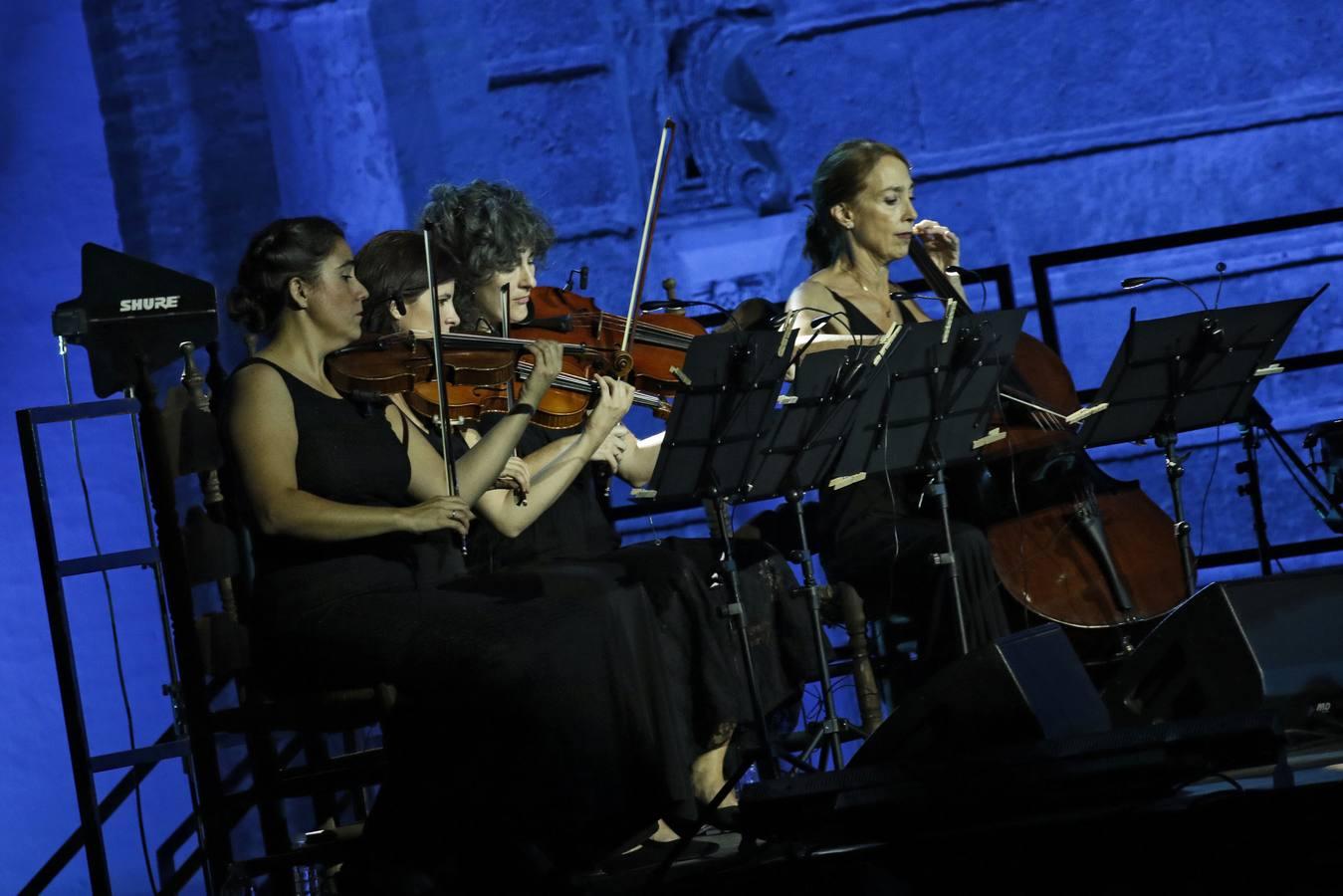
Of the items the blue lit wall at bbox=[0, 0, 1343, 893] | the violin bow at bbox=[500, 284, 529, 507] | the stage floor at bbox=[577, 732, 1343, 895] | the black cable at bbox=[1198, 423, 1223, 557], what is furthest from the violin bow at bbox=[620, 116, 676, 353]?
the black cable at bbox=[1198, 423, 1223, 557]

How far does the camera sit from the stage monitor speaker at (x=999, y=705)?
228 centimetres

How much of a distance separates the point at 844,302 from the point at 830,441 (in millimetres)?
682

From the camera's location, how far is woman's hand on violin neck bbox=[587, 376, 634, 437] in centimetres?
303

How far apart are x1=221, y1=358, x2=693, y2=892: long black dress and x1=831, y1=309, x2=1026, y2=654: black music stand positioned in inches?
25.9

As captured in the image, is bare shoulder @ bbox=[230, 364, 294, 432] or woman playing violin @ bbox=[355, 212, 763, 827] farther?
woman playing violin @ bbox=[355, 212, 763, 827]

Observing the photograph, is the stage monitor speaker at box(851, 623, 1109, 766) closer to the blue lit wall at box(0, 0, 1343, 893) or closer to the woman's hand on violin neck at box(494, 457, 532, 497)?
the woman's hand on violin neck at box(494, 457, 532, 497)

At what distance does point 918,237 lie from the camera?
4043 millimetres

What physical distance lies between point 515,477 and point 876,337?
842 mm

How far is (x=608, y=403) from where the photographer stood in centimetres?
303

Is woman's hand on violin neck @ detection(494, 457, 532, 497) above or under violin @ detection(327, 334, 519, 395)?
under

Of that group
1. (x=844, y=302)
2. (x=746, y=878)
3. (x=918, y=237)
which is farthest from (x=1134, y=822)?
(x=918, y=237)

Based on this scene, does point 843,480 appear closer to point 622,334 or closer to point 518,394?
point 622,334

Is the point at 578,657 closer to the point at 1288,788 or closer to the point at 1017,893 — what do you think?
the point at 1017,893

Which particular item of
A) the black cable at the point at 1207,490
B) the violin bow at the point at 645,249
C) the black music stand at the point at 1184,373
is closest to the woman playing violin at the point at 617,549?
the violin bow at the point at 645,249
